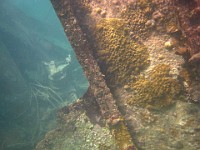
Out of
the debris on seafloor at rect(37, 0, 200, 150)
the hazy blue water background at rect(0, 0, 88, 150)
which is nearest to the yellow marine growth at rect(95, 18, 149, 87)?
the debris on seafloor at rect(37, 0, 200, 150)

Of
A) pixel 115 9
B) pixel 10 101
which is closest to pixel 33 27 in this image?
pixel 10 101

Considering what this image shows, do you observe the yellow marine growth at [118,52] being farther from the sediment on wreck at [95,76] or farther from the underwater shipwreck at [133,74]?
the sediment on wreck at [95,76]

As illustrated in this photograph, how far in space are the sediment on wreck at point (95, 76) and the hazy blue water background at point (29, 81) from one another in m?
7.39

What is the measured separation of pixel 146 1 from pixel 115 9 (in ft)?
1.56

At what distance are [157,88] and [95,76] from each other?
34.0 inches

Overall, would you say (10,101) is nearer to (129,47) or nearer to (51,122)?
(51,122)

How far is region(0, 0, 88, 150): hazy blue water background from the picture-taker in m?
10.9

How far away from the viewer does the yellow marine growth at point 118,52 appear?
3.16 m

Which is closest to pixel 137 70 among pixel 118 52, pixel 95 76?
pixel 118 52

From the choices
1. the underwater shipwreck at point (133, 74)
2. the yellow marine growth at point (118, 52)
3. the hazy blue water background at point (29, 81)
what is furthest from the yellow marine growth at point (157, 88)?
the hazy blue water background at point (29, 81)

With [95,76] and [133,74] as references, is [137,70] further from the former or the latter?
[95,76]

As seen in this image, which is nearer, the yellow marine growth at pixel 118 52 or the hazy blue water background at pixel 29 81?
the yellow marine growth at pixel 118 52

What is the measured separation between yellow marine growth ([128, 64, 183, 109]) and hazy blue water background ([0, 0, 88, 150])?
25.3 feet

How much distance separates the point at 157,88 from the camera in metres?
2.98
